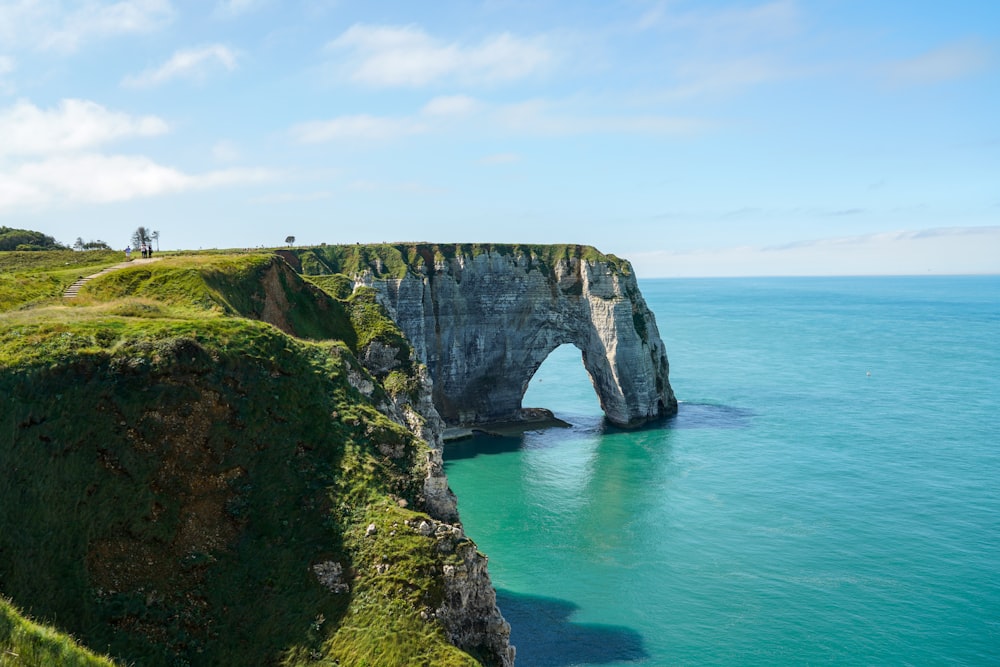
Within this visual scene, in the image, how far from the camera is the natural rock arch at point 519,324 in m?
91.4

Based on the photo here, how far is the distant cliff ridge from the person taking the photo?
3602 inches

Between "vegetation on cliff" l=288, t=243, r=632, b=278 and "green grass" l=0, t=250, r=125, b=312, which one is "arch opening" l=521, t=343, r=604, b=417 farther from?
"green grass" l=0, t=250, r=125, b=312

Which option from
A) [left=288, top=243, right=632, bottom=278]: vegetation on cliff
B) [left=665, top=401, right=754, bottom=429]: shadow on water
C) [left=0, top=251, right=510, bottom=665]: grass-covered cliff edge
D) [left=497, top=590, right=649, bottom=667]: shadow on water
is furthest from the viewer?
[left=288, top=243, right=632, bottom=278]: vegetation on cliff

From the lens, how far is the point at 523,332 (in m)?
95.6

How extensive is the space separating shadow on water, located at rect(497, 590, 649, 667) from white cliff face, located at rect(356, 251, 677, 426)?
50641mm

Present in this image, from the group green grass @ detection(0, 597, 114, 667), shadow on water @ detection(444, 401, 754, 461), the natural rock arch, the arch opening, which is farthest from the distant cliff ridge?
green grass @ detection(0, 597, 114, 667)

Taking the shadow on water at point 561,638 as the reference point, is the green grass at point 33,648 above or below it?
above

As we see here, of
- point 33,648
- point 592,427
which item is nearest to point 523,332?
point 592,427

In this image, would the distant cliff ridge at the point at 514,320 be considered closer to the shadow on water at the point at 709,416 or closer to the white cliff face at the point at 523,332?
the white cliff face at the point at 523,332

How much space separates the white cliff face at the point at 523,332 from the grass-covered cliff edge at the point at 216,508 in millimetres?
58940

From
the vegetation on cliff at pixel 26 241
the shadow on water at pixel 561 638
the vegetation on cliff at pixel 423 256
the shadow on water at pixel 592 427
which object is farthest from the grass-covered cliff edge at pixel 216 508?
the vegetation on cliff at pixel 26 241

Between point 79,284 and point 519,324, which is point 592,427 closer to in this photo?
point 519,324

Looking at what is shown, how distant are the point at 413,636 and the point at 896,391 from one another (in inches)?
4360

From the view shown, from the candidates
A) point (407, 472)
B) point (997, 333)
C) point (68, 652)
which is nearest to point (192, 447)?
point (407, 472)
